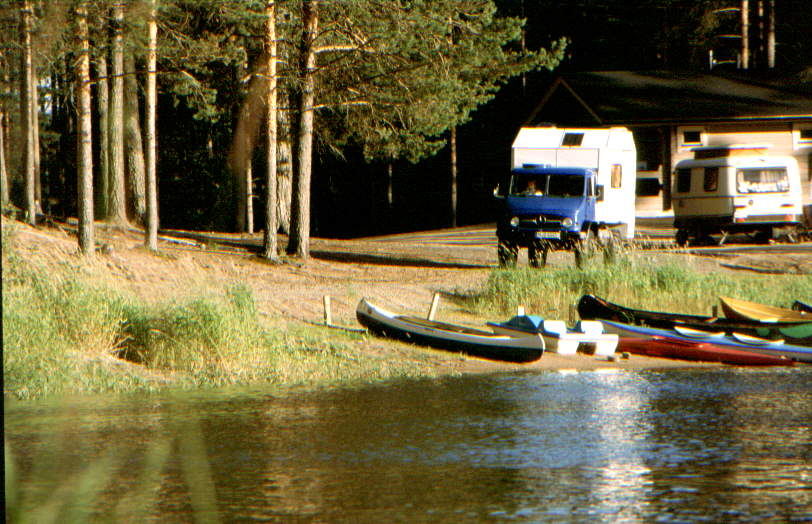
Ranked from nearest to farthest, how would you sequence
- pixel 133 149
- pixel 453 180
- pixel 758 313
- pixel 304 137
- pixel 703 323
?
1. pixel 703 323
2. pixel 758 313
3. pixel 304 137
4. pixel 133 149
5. pixel 453 180

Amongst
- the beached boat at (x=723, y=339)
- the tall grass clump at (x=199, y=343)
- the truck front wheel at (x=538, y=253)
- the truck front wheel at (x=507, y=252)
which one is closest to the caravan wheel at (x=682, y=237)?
the truck front wheel at (x=538, y=253)

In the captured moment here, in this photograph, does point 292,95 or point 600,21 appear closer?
point 292,95

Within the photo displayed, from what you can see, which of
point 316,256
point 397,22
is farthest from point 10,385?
point 316,256

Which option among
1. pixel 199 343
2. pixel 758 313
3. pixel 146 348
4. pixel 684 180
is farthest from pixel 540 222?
pixel 146 348

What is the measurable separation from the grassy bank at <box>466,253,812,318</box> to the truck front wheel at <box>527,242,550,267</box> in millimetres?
1535

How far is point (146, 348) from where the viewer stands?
16531mm

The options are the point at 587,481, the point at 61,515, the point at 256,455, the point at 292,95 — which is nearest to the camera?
the point at 61,515

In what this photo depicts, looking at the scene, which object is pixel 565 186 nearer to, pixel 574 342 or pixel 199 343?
pixel 574 342

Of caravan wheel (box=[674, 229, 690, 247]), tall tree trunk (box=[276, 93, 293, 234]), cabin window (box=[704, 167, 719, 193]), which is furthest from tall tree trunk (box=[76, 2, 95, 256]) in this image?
cabin window (box=[704, 167, 719, 193])

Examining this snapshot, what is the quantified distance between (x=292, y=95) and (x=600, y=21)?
3059 cm

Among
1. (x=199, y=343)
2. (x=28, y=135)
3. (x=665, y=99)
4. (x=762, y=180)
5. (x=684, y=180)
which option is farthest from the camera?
(x=665, y=99)

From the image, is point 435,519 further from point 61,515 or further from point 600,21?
point 600,21

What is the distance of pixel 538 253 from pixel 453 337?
8.80 m

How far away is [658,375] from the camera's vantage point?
1748 cm
